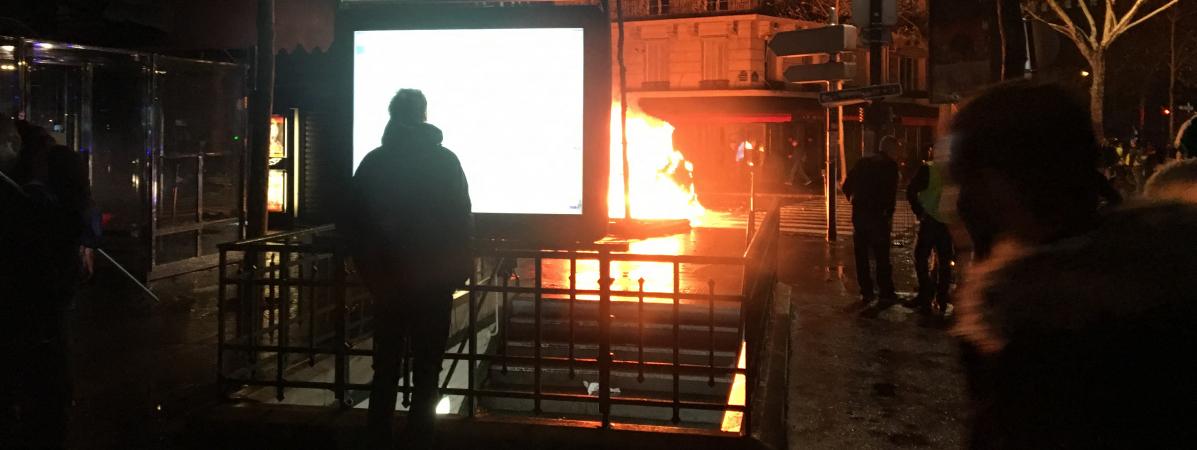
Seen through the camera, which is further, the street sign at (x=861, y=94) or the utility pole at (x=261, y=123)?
the street sign at (x=861, y=94)

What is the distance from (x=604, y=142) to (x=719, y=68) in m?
33.3

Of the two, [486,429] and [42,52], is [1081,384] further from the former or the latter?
[42,52]

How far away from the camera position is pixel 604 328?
4617 mm

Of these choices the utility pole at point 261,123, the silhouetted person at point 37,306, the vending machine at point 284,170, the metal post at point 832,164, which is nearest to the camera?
the silhouetted person at point 37,306

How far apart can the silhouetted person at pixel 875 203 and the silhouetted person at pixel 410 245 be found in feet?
19.1

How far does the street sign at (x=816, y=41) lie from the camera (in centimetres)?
1169

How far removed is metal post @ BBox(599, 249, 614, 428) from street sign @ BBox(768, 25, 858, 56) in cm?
798

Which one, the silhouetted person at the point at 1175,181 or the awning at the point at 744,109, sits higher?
the awning at the point at 744,109

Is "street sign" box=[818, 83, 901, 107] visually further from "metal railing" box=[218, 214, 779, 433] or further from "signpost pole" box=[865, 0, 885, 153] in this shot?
"metal railing" box=[218, 214, 779, 433]

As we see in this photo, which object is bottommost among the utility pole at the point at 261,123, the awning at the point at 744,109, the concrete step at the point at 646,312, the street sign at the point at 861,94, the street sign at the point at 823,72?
the concrete step at the point at 646,312

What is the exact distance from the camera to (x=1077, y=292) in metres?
1.41

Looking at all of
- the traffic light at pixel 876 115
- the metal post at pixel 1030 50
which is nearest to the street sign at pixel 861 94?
the metal post at pixel 1030 50

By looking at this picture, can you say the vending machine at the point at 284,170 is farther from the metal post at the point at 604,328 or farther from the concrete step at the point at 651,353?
the metal post at the point at 604,328

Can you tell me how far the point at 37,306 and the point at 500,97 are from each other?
9.40 feet
